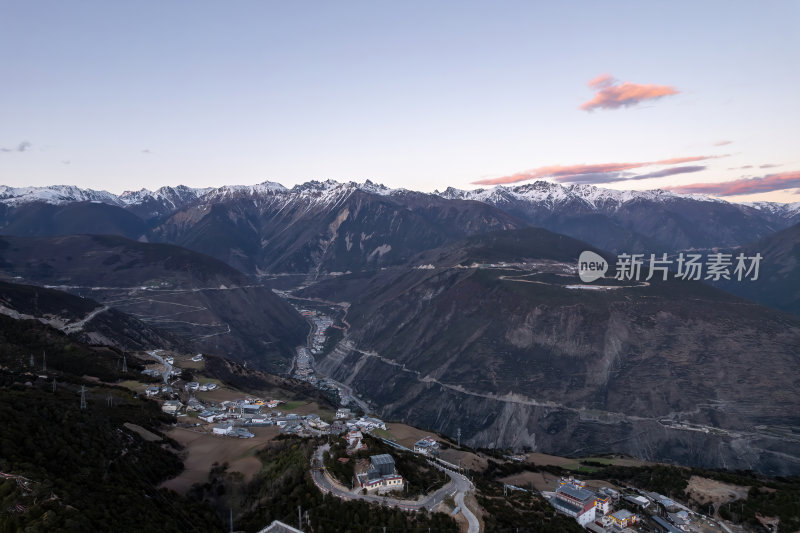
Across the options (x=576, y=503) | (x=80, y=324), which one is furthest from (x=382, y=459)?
(x=80, y=324)

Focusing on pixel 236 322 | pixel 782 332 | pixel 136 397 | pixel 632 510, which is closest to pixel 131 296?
pixel 236 322

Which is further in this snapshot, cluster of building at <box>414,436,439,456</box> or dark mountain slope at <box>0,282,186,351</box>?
dark mountain slope at <box>0,282,186,351</box>

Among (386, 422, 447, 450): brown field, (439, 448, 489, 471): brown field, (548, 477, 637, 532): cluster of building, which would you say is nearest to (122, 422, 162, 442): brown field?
(386, 422, 447, 450): brown field

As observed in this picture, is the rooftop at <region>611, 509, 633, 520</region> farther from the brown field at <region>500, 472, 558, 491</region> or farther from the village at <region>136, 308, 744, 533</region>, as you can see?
the brown field at <region>500, 472, 558, 491</region>

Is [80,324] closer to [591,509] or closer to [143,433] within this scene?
[143,433]

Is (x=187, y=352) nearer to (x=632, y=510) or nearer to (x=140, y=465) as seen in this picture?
(x=140, y=465)

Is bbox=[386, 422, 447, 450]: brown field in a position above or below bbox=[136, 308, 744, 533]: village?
below
